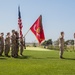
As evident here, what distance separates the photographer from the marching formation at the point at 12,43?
2248 cm

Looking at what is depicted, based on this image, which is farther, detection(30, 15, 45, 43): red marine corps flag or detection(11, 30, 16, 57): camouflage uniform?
detection(30, 15, 45, 43): red marine corps flag

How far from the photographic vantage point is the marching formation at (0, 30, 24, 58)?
73.7 ft

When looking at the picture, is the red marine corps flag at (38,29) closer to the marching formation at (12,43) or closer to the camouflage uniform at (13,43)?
the marching formation at (12,43)

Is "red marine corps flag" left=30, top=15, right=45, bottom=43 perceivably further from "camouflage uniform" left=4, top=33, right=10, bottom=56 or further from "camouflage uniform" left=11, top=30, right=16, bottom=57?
→ "camouflage uniform" left=11, top=30, right=16, bottom=57

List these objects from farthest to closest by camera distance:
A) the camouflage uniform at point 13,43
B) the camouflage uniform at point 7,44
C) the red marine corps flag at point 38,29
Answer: the red marine corps flag at point 38,29, the camouflage uniform at point 7,44, the camouflage uniform at point 13,43

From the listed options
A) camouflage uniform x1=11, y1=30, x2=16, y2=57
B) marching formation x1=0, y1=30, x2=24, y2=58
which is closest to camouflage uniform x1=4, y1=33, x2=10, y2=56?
marching formation x1=0, y1=30, x2=24, y2=58

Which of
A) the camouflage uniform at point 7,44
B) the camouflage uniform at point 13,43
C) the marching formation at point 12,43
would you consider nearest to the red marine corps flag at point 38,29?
the marching formation at point 12,43

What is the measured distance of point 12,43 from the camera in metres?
22.7

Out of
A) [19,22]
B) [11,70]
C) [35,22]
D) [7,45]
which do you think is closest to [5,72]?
[11,70]

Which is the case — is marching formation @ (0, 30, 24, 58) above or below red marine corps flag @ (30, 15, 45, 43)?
below

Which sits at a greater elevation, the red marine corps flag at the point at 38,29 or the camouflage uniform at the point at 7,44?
the red marine corps flag at the point at 38,29

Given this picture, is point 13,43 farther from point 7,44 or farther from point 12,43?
point 7,44

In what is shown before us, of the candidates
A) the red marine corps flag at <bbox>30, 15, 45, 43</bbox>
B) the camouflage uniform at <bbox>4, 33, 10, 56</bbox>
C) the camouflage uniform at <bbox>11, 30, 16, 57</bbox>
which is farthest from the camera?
the red marine corps flag at <bbox>30, 15, 45, 43</bbox>

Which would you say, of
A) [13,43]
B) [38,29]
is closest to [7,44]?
[13,43]
